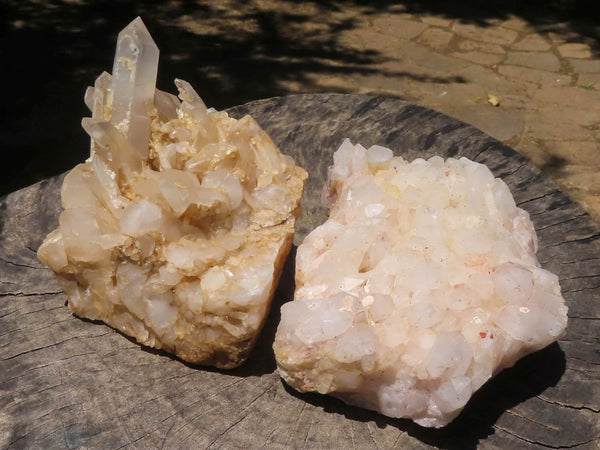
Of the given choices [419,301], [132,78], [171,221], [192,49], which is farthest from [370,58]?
[419,301]

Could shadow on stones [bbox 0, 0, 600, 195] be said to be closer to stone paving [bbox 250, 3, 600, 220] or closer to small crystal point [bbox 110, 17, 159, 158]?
stone paving [bbox 250, 3, 600, 220]

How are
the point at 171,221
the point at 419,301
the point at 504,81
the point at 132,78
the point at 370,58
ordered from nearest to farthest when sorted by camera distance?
1. the point at 419,301
2. the point at 171,221
3. the point at 132,78
4. the point at 504,81
5. the point at 370,58

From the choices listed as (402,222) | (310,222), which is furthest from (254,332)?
Answer: (310,222)

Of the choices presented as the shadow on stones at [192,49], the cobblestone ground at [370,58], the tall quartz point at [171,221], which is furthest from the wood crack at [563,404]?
the shadow on stones at [192,49]

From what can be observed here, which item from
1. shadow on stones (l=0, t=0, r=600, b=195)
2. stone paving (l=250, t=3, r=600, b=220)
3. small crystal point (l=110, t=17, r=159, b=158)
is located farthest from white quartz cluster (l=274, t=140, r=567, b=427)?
shadow on stones (l=0, t=0, r=600, b=195)

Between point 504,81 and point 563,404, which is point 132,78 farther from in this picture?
point 504,81

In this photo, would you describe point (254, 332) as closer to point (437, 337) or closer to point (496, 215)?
point (437, 337)

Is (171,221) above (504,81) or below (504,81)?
above
